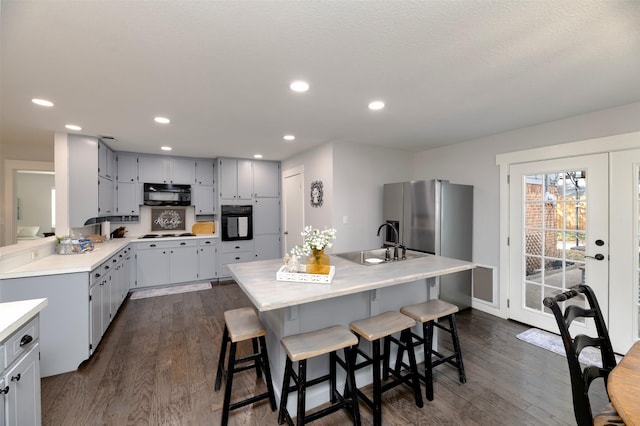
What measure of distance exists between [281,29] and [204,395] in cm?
254

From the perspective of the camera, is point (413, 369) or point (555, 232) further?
point (555, 232)

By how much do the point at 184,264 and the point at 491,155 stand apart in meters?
5.14

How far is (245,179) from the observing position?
5.34 meters

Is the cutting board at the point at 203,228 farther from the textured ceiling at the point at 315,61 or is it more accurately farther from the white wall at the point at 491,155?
the white wall at the point at 491,155

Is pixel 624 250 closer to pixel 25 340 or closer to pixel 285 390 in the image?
pixel 285 390

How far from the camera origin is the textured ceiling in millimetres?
1338

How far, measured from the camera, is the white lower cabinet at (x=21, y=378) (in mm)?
1156

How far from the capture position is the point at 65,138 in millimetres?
3416

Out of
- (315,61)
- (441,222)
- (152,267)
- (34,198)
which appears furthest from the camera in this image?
(34,198)

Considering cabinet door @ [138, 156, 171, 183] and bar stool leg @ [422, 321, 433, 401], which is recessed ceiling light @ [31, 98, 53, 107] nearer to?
cabinet door @ [138, 156, 171, 183]

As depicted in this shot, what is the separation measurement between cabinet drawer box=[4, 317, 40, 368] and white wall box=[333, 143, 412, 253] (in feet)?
9.74

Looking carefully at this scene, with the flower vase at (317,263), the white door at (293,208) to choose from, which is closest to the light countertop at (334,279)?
the flower vase at (317,263)

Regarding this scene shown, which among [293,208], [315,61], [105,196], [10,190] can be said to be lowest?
[293,208]

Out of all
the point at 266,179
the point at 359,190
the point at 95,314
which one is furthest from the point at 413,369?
the point at 266,179
